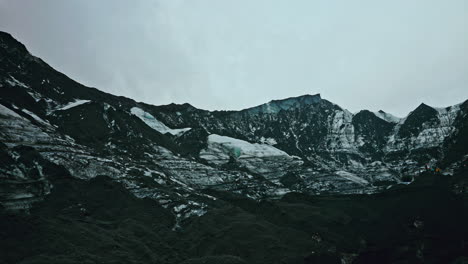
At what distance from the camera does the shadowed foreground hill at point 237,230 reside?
8725 cm

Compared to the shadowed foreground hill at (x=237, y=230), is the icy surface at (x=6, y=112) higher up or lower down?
higher up

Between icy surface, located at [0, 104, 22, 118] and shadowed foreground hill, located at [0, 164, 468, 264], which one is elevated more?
icy surface, located at [0, 104, 22, 118]

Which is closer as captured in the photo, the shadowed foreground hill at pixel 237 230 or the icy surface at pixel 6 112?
the shadowed foreground hill at pixel 237 230

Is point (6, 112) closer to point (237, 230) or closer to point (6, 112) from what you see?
point (6, 112)

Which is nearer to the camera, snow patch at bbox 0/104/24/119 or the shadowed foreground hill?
the shadowed foreground hill

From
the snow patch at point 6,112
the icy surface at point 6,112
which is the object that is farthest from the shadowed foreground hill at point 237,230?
the icy surface at point 6,112

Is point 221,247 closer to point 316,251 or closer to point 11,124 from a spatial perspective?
point 316,251

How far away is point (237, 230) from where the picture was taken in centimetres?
11544

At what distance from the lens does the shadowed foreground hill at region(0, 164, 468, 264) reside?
87250 mm

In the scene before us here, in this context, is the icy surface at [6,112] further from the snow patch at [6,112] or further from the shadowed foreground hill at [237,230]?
the shadowed foreground hill at [237,230]

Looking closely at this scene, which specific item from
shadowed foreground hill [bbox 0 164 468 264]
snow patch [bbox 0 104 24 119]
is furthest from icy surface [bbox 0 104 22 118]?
shadowed foreground hill [bbox 0 164 468 264]

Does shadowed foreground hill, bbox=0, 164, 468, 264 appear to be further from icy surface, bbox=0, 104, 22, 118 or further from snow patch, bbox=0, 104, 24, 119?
icy surface, bbox=0, 104, 22, 118

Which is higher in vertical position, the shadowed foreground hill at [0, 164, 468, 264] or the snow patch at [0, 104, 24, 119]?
the snow patch at [0, 104, 24, 119]

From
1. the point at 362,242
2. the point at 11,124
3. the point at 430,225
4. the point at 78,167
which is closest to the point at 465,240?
the point at 430,225
